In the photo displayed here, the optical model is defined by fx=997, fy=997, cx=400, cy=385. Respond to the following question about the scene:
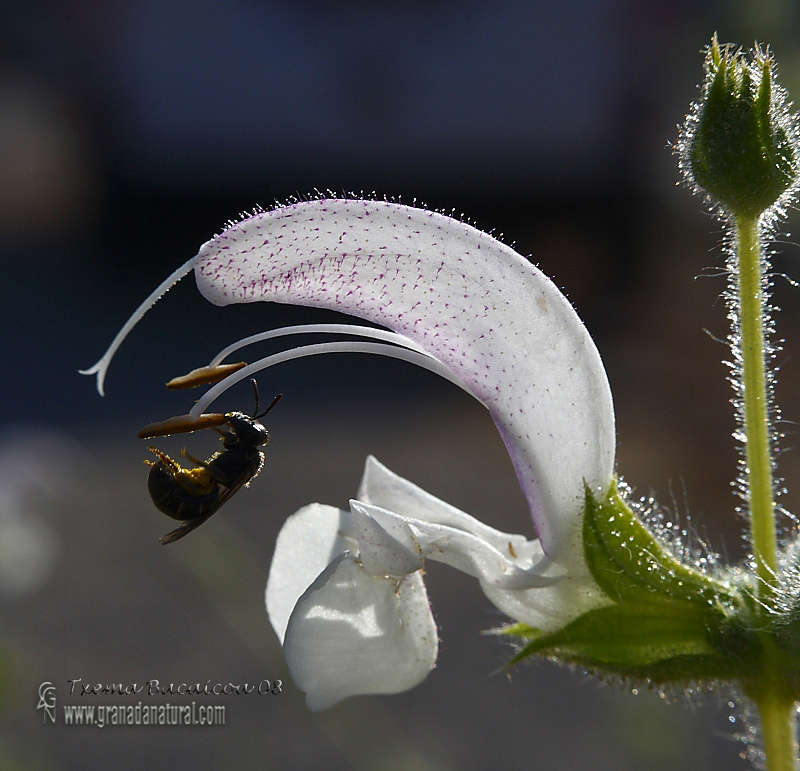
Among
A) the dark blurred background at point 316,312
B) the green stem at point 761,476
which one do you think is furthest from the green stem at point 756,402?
the dark blurred background at point 316,312

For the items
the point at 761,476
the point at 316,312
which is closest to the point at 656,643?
the point at 761,476

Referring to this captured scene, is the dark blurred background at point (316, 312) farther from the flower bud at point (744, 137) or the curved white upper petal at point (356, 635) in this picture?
the flower bud at point (744, 137)

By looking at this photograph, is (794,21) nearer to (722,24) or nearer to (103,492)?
(722,24)

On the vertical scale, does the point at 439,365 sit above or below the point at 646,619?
above

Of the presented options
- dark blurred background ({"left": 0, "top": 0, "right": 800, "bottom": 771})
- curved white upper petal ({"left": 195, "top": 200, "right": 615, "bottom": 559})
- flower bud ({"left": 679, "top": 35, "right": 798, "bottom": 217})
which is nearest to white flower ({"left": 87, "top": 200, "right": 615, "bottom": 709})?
curved white upper petal ({"left": 195, "top": 200, "right": 615, "bottom": 559})

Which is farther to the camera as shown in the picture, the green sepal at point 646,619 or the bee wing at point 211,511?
the bee wing at point 211,511

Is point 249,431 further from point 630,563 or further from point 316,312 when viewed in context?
point 316,312

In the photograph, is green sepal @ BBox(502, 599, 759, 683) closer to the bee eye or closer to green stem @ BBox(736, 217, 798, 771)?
green stem @ BBox(736, 217, 798, 771)
